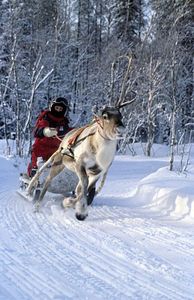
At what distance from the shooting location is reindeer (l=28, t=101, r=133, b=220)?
6.34 m

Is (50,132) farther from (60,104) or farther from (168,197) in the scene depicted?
(168,197)

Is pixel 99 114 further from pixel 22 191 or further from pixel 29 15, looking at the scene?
pixel 29 15

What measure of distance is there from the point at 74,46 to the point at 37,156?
24.5m

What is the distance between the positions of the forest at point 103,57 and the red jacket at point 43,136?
13.9m

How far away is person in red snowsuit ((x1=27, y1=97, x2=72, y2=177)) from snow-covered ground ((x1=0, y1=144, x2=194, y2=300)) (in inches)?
28.7

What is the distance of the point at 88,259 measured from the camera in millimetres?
5062

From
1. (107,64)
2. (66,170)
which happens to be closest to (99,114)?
(66,170)

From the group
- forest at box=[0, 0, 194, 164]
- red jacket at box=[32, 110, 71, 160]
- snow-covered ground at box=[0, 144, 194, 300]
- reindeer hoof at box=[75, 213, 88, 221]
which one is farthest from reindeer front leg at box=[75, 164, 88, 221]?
forest at box=[0, 0, 194, 164]

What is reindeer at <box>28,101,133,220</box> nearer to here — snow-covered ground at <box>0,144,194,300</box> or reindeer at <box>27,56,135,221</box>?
reindeer at <box>27,56,135,221</box>

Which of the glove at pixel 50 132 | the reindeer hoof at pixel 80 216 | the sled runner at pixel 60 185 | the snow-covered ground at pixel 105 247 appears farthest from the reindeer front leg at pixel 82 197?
the glove at pixel 50 132

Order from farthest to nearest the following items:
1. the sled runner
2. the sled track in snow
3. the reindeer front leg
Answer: the sled runner
the reindeer front leg
the sled track in snow

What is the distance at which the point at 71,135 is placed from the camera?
7.67 meters

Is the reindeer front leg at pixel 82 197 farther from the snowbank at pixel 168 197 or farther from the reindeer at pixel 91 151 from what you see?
the snowbank at pixel 168 197

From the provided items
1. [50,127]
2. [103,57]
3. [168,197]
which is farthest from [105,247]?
[103,57]
